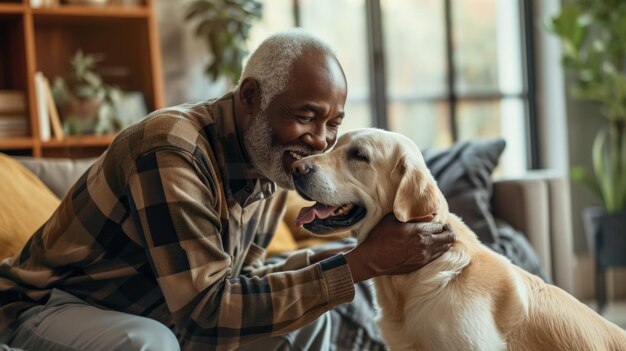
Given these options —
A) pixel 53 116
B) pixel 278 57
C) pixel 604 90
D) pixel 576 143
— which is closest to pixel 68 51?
pixel 53 116

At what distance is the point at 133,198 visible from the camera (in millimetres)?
1570

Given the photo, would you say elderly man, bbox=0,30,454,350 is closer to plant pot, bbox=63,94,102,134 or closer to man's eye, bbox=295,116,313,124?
man's eye, bbox=295,116,313,124

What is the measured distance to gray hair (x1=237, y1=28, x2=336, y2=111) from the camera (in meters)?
1.74

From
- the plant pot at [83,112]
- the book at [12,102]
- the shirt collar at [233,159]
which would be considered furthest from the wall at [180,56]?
the shirt collar at [233,159]

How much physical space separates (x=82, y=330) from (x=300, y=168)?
0.55 meters

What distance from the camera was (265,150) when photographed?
178 centimetres

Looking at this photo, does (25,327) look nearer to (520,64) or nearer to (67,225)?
(67,225)

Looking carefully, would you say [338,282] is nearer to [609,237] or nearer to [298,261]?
[298,261]

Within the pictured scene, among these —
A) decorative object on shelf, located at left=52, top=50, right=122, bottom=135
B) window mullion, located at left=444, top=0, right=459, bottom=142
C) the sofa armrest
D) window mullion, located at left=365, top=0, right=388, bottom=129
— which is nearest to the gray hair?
the sofa armrest

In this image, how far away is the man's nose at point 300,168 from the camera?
65.9 inches

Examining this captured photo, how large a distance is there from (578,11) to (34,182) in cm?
317

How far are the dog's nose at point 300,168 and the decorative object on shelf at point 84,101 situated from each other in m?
2.06

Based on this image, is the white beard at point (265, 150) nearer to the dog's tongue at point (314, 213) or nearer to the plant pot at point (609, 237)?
the dog's tongue at point (314, 213)

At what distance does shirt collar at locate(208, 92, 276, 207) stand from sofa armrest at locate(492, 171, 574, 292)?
69.7 inches
